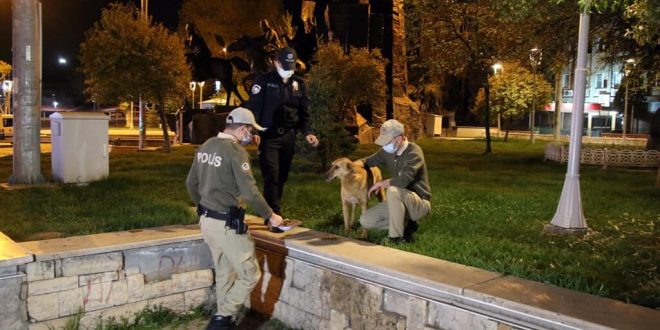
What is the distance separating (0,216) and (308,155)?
672 cm

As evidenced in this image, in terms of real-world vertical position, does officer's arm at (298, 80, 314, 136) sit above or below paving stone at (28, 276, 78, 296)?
above

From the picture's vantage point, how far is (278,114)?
6453 millimetres

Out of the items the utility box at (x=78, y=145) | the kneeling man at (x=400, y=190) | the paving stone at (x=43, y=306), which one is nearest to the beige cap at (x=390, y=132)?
the kneeling man at (x=400, y=190)

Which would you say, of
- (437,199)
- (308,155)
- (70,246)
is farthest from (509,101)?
(70,246)

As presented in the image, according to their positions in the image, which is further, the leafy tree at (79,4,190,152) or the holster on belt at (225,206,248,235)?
the leafy tree at (79,4,190,152)

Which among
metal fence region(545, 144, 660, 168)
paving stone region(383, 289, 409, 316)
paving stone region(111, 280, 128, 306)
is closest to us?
paving stone region(383, 289, 409, 316)

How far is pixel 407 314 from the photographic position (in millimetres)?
4594

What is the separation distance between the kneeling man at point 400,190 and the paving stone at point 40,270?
2.87m

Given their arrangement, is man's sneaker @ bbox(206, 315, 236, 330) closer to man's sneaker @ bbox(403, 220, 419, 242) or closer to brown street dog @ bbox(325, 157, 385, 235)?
brown street dog @ bbox(325, 157, 385, 235)

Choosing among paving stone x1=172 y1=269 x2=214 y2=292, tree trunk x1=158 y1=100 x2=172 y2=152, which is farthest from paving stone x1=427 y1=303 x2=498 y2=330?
tree trunk x1=158 y1=100 x2=172 y2=152

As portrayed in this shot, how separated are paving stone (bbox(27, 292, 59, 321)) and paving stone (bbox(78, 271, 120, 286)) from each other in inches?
9.2

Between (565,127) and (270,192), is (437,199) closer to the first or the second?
(270,192)

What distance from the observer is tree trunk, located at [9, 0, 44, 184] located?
9.57 metres

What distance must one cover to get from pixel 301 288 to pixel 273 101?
2033 mm
